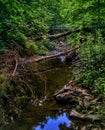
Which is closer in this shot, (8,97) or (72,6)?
(8,97)

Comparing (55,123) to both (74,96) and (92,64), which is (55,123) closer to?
(74,96)

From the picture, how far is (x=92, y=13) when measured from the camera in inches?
809

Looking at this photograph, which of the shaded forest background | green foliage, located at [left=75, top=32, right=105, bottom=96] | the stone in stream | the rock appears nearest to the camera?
the rock

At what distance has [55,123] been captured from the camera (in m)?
11.4

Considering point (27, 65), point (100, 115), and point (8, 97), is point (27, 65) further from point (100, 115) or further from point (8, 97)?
point (100, 115)

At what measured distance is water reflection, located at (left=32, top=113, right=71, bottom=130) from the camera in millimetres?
10984

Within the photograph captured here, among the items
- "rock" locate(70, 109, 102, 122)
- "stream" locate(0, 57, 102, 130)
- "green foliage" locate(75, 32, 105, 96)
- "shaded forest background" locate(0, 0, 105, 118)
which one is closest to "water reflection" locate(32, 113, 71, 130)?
"stream" locate(0, 57, 102, 130)

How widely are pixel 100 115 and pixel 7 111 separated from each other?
350 centimetres

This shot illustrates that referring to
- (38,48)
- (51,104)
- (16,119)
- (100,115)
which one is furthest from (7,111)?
(38,48)

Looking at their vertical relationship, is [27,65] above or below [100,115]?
above

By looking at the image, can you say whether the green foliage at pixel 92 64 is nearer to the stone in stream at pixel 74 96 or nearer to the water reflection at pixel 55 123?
the stone in stream at pixel 74 96

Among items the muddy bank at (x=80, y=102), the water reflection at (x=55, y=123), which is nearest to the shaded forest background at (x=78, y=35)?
the muddy bank at (x=80, y=102)

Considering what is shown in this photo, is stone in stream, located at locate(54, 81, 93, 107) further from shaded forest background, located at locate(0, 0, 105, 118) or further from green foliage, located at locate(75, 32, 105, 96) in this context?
green foliage, located at locate(75, 32, 105, 96)

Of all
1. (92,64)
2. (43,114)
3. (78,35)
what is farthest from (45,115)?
(78,35)
